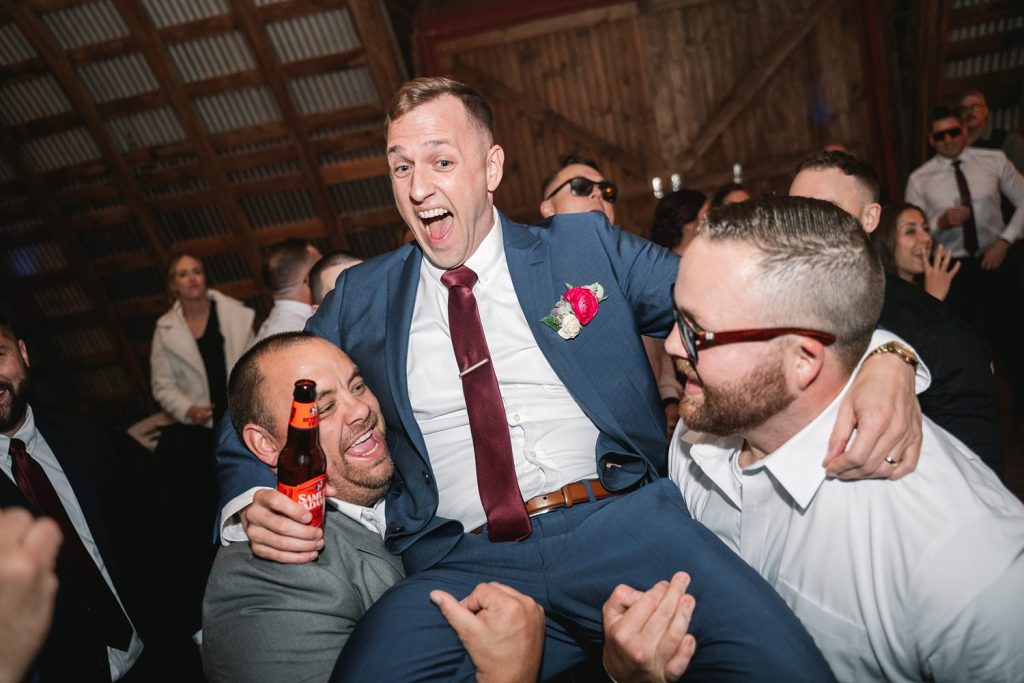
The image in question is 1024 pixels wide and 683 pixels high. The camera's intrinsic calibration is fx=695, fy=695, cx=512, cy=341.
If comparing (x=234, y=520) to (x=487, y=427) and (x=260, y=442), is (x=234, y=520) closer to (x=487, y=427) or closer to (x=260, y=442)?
(x=260, y=442)

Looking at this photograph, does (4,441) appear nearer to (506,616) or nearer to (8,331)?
(8,331)

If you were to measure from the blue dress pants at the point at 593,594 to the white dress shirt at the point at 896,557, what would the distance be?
9 centimetres

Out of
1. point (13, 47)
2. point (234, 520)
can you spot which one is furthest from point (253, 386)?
point (13, 47)

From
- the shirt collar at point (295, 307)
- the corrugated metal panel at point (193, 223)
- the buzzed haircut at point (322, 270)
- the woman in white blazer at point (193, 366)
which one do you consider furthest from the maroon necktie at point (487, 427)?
the corrugated metal panel at point (193, 223)

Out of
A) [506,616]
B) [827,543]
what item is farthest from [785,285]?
[506,616]

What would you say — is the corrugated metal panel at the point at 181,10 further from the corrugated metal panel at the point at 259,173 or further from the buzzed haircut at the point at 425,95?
the buzzed haircut at the point at 425,95

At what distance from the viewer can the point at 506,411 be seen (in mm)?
2270

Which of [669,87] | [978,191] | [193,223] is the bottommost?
[978,191]

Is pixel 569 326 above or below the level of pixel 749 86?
below

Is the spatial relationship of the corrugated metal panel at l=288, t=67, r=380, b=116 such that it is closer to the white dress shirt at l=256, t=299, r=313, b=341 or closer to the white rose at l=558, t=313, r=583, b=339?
the white dress shirt at l=256, t=299, r=313, b=341

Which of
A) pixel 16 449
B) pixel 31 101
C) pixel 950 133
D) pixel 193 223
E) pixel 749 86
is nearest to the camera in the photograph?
pixel 16 449

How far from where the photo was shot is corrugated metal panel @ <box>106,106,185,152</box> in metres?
6.84

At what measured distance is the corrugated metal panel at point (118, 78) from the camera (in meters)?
6.55

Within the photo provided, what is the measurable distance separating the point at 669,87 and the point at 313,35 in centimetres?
367
